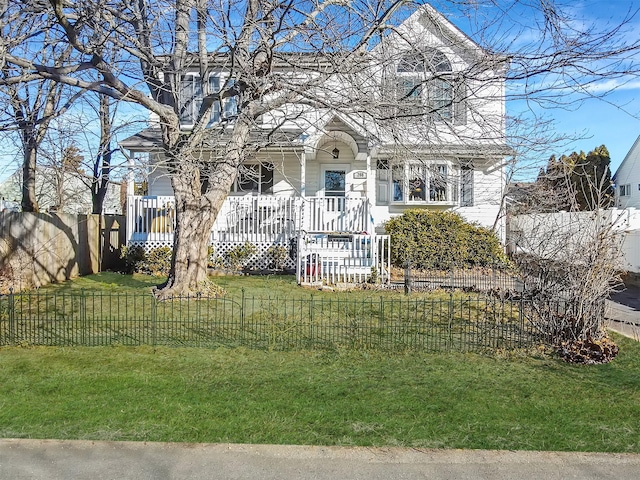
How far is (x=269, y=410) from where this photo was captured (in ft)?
15.6

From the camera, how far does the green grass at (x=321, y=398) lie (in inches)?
166

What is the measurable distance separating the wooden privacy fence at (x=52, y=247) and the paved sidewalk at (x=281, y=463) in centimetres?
813

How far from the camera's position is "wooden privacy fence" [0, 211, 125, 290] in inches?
430

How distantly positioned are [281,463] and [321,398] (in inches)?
55.9

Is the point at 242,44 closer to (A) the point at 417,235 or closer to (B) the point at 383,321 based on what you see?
(B) the point at 383,321

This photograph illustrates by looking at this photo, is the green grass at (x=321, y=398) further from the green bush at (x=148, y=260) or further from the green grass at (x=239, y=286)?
the green bush at (x=148, y=260)

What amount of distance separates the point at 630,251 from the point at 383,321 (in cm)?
1216

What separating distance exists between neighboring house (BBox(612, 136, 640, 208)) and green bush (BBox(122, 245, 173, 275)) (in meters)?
28.3

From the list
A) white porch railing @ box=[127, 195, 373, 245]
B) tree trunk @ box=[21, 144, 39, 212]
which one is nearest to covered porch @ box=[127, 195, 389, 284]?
white porch railing @ box=[127, 195, 373, 245]

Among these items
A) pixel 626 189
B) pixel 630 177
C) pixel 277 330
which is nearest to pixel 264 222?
pixel 277 330

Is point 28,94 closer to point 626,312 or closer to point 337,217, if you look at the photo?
point 337,217

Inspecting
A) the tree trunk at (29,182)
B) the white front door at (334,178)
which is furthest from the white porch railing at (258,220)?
the tree trunk at (29,182)

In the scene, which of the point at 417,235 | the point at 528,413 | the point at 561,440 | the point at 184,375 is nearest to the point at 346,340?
the point at 184,375

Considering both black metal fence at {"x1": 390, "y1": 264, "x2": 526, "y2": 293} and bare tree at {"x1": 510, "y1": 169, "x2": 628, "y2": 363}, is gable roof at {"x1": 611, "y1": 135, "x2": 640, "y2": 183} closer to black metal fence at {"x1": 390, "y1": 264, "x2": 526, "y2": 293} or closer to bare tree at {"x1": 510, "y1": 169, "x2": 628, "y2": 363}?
black metal fence at {"x1": 390, "y1": 264, "x2": 526, "y2": 293}
